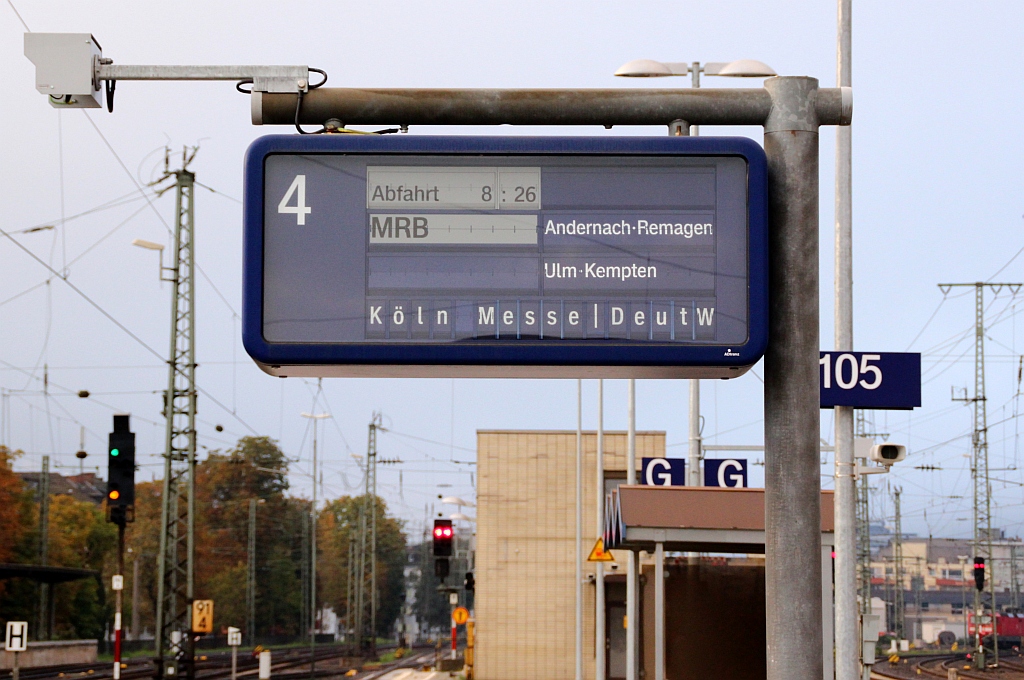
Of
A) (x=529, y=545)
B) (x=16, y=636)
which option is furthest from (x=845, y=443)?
(x=529, y=545)

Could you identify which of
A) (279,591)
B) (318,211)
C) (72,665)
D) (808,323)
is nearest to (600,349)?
(808,323)

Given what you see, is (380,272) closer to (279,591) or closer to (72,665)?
(72,665)

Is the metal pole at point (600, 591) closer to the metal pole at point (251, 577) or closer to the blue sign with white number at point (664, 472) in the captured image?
the blue sign with white number at point (664, 472)

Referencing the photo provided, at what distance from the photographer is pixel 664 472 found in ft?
77.2

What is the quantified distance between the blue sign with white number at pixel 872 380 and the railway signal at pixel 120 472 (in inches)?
921

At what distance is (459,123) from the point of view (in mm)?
5633

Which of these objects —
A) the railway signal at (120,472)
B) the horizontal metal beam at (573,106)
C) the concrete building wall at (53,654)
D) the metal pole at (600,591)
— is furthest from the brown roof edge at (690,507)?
the concrete building wall at (53,654)

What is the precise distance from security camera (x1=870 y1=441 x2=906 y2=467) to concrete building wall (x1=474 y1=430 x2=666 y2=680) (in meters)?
31.3

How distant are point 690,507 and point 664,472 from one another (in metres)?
6.80

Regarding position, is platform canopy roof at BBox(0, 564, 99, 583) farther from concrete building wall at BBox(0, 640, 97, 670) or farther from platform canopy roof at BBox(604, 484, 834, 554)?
platform canopy roof at BBox(604, 484, 834, 554)

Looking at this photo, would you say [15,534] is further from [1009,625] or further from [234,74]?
[234,74]

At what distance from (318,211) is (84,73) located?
1.20 meters

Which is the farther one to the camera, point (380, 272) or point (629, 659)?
point (629, 659)

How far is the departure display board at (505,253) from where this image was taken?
17.9ft
